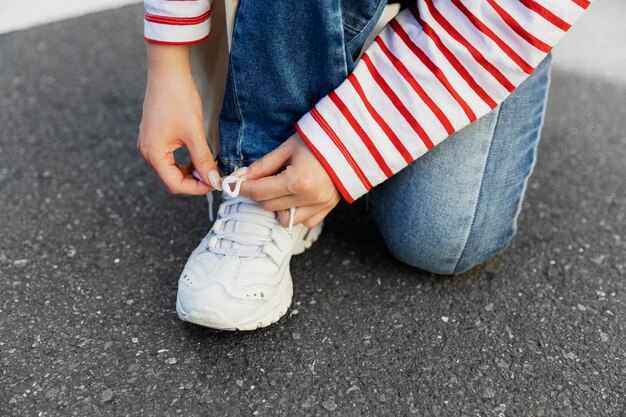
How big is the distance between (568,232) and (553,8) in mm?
502

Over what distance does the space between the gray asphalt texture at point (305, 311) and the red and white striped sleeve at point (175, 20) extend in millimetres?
390

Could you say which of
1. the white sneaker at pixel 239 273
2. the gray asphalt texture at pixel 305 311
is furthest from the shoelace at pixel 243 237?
the gray asphalt texture at pixel 305 311

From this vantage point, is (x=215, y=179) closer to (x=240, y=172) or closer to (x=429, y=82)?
(x=240, y=172)

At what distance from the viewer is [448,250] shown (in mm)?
1024

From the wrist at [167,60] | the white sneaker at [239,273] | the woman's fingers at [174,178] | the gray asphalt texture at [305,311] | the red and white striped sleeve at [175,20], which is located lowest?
the gray asphalt texture at [305,311]

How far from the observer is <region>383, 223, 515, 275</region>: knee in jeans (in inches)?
40.4

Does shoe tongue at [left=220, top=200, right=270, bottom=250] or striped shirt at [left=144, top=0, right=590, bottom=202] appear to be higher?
striped shirt at [left=144, top=0, right=590, bottom=202]

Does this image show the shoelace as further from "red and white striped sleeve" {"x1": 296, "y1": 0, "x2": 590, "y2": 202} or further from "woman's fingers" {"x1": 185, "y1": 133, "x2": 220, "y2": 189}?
"red and white striped sleeve" {"x1": 296, "y1": 0, "x2": 590, "y2": 202}

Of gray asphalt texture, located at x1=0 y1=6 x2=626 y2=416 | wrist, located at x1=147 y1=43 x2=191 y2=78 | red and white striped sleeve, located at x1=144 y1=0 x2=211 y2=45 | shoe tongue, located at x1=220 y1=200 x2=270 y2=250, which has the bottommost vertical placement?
gray asphalt texture, located at x1=0 y1=6 x2=626 y2=416

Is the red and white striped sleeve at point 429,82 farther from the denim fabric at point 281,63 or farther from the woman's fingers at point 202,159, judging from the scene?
the woman's fingers at point 202,159

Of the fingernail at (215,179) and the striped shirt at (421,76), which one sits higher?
the striped shirt at (421,76)

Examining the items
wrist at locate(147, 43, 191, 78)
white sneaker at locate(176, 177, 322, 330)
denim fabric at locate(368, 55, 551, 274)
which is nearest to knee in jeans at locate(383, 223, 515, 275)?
denim fabric at locate(368, 55, 551, 274)

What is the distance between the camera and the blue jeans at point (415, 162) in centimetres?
85

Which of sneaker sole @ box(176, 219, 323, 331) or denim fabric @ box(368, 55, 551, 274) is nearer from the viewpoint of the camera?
sneaker sole @ box(176, 219, 323, 331)
